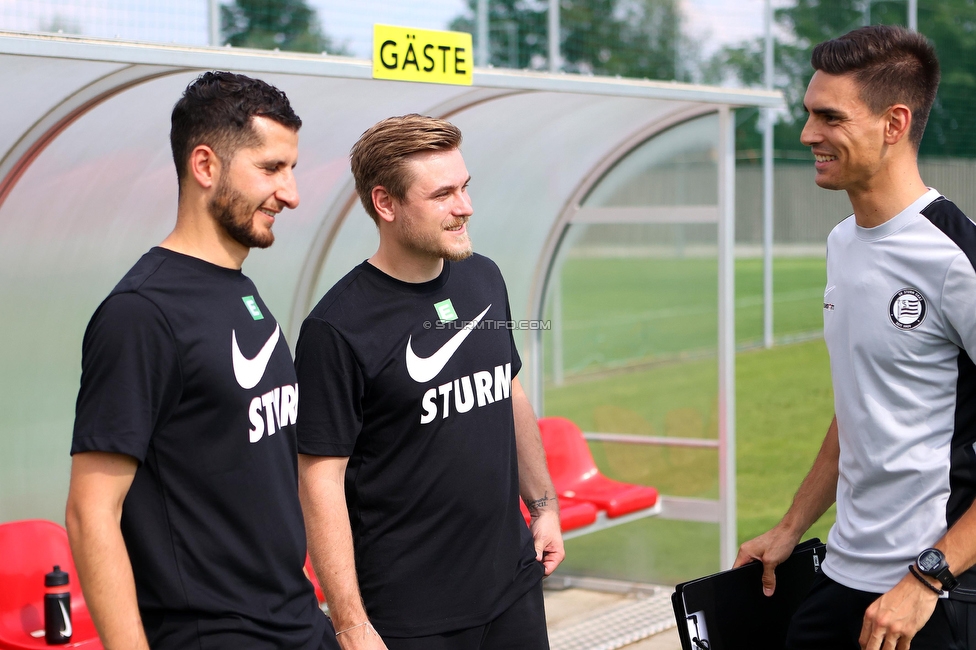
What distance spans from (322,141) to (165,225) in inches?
29.4

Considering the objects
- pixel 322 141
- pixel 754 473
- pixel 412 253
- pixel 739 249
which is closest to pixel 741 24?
pixel 739 249

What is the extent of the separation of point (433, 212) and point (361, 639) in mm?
965

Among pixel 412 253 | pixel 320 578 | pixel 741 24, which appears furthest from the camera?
pixel 741 24

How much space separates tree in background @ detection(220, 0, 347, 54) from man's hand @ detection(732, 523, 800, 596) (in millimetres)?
→ 12158

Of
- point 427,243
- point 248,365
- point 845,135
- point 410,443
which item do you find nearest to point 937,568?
point 845,135

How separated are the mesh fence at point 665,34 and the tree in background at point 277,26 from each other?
0.02m

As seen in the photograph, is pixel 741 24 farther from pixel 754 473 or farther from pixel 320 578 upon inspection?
pixel 320 578

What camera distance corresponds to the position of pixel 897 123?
234 cm

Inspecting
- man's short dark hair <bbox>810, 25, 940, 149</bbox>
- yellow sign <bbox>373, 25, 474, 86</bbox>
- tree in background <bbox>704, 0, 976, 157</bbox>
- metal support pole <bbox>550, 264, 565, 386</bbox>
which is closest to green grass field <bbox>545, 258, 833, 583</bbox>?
metal support pole <bbox>550, 264, 565, 386</bbox>

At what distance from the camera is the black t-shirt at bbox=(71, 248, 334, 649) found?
1833 mm

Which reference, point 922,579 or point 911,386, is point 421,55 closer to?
point 911,386

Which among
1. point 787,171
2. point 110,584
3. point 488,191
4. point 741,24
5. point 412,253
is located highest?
point 741,24

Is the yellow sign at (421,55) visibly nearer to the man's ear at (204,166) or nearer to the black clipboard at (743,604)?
the man's ear at (204,166)

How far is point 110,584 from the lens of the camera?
1810 mm
